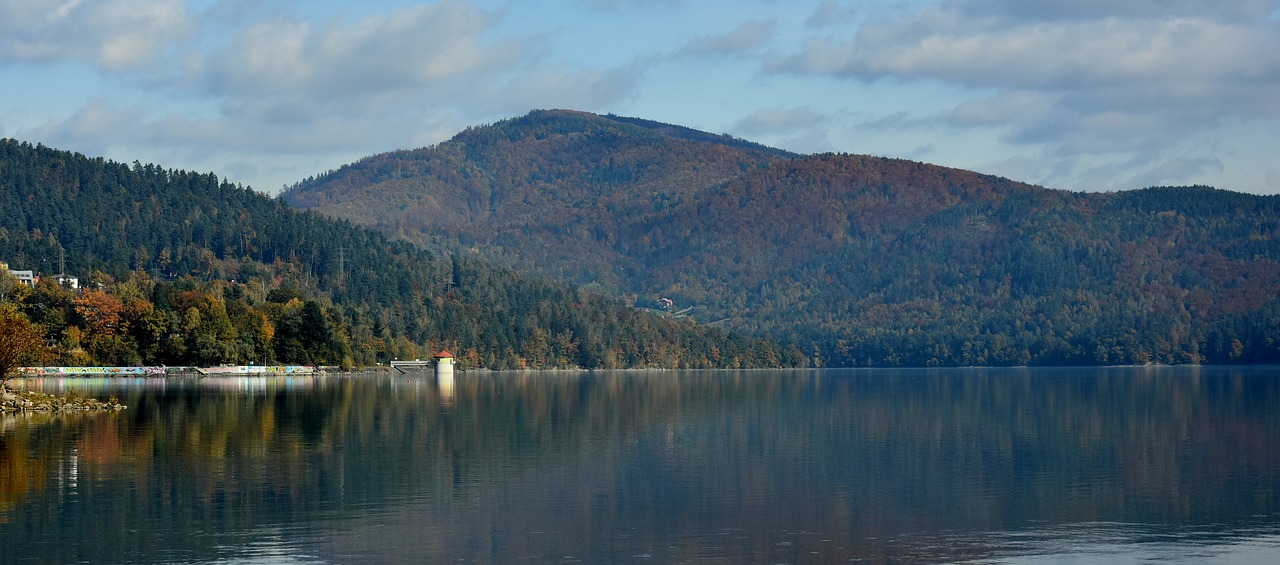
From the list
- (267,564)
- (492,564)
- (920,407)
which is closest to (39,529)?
(267,564)

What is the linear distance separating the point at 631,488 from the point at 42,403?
50716 mm

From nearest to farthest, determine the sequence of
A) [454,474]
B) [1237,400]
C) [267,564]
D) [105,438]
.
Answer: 1. [267,564]
2. [454,474]
3. [105,438]
4. [1237,400]

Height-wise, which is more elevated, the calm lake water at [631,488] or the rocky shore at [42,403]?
the rocky shore at [42,403]

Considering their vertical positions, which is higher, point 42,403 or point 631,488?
point 42,403

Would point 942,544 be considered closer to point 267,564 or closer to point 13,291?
point 267,564

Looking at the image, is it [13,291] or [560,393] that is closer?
[560,393]

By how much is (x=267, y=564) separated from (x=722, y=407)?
6913cm

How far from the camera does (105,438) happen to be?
212 feet

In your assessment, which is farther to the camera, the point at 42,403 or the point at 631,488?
the point at 42,403

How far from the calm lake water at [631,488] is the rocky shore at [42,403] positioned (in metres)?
2.73

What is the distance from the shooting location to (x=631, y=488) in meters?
48.5

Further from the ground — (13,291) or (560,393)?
(13,291)

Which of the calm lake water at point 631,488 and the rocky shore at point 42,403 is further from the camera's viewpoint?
the rocky shore at point 42,403

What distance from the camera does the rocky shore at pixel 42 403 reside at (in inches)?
3275
